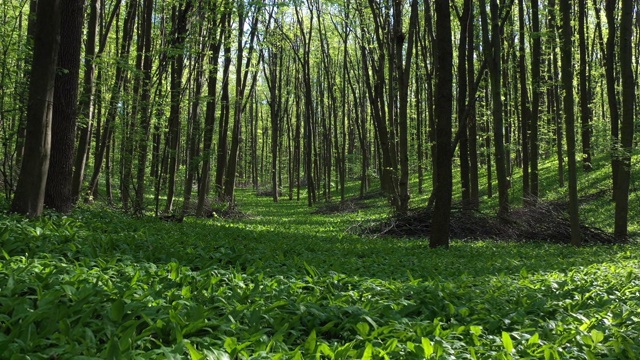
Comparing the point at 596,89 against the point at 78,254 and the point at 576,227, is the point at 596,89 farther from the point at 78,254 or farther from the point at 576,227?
the point at 78,254

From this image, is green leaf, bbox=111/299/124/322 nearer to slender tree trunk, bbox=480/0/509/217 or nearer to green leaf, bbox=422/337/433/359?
green leaf, bbox=422/337/433/359

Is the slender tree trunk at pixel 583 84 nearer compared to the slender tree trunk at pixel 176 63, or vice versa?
the slender tree trunk at pixel 176 63

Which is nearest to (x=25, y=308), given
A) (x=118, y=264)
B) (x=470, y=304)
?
(x=118, y=264)

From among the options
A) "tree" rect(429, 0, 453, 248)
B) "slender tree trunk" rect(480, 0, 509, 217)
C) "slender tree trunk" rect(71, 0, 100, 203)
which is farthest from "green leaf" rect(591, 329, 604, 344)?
"slender tree trunk" rect(71, 0, 100, 203)

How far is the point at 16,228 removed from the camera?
15.9ft

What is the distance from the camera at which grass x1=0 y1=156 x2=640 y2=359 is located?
2516mm

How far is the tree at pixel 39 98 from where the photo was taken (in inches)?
238

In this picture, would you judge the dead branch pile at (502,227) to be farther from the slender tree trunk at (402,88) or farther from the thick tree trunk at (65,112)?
the thick tree trunk at (65,112)

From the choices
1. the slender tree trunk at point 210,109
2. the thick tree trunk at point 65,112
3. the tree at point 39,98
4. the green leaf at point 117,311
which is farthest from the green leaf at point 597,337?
the slender tree trunk at point 210,109

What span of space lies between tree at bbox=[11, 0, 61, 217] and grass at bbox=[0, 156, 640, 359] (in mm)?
585

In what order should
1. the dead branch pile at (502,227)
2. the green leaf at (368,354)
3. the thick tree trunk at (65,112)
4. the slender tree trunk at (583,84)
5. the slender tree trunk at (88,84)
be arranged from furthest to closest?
the slender tree trunk at (583,84) < the dead branch pile at (502,227) < the slender tree trunk at (88,84) < the thick tree trunk at (65,112) < the green leaf at (368,354)

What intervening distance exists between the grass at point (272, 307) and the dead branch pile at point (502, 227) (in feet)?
18.6

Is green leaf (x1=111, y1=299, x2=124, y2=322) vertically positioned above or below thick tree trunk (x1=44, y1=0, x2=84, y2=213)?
below

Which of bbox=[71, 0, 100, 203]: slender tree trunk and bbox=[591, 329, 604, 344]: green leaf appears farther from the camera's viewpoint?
bbox=[71, 0, 100, 203]: slender tree trunk
